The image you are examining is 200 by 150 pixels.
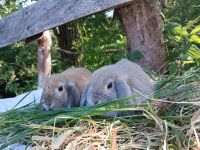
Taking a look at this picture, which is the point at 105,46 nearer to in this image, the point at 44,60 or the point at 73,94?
the point at 44,60

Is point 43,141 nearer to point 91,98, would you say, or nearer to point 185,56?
point 91,98

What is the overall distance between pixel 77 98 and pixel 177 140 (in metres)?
1.35

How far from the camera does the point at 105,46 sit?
5.62 meters

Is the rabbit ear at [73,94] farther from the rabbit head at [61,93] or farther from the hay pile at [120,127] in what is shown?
the hay pile at [120,127]

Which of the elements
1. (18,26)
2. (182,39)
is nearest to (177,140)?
(18,26)

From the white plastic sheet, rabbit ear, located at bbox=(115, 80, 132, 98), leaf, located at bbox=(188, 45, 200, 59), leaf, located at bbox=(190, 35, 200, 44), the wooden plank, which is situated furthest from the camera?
leaf, located at bbox=(190, 35, 200, 44)

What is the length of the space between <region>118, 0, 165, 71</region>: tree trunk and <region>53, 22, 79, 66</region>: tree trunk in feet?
10.1

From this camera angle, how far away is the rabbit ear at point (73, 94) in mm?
2939

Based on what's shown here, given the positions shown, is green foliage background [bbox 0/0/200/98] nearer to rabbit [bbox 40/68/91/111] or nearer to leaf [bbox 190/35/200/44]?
leaf [bbox 190/35/200/44]

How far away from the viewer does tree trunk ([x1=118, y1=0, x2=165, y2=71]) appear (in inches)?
148

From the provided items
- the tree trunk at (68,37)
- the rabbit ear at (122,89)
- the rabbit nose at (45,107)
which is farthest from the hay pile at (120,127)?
the tree trunk at (68,37)

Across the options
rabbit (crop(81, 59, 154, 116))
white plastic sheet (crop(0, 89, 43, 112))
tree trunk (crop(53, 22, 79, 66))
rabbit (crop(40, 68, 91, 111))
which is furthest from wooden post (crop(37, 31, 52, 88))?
tree trunk (crop(53, 22, 79, 66))

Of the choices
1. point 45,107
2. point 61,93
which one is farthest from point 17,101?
point 45,107

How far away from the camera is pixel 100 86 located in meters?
2.47
